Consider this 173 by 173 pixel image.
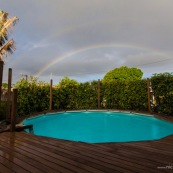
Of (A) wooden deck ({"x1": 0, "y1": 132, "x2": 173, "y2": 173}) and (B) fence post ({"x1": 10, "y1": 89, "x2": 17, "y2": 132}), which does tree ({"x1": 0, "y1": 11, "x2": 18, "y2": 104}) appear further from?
(A) wooden deck ({"x1": 0, "y1": 132, "x2": 173, "y2": 173})

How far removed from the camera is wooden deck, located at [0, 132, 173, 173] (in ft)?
10.2

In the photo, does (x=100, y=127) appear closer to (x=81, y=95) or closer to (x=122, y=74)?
(x=81, y=95)

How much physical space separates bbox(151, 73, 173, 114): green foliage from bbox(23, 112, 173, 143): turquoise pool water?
6.31ft

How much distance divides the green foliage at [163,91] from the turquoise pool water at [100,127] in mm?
1923

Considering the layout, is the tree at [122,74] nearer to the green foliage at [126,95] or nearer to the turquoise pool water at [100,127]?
the green foliage at [126,95]

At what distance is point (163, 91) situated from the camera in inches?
514

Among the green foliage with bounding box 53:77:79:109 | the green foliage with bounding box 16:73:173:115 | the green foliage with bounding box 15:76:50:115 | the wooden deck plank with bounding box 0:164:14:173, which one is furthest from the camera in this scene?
the green foliage with bounding box 53:77:79:109

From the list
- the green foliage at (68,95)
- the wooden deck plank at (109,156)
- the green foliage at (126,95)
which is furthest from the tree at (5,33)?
the wooden deck plank at (109,156)

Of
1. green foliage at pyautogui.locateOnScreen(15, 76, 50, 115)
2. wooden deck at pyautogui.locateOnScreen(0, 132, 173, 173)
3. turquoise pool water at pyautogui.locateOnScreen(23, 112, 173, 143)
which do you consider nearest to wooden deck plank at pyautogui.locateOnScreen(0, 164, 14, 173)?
wooden deck at pyautogui.locateOnScreen(0, 132, 173, 173)

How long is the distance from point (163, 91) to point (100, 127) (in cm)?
485

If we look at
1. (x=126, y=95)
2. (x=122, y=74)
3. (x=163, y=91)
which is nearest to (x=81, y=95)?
(x=126, y=95)

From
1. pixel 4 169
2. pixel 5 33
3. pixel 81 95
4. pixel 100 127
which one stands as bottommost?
pixel 100 127

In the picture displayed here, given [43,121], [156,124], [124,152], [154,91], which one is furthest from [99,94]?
[124,152]

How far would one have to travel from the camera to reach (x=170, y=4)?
16016 millimetres
